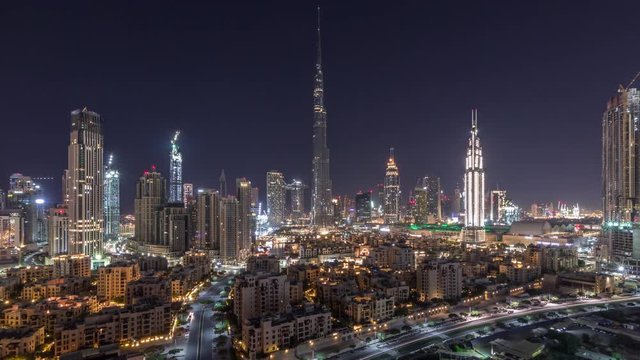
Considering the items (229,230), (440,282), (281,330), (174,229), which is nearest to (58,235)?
(174,229)

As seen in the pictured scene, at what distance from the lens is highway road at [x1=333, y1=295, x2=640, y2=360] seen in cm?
955

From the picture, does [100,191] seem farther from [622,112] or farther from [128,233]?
[622,112]

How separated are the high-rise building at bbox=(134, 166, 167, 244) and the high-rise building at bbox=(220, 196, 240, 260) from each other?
679 centimetres

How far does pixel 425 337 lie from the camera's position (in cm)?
1065

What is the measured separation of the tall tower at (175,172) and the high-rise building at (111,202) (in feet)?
15.8

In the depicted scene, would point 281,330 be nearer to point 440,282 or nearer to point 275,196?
point 440,282

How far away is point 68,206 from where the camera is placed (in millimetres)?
22156

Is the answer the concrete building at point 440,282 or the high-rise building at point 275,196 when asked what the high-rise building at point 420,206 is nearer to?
the high-rise building at point 275,196

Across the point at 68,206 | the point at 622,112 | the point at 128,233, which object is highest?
the point at 622,112

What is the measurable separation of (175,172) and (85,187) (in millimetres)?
19621

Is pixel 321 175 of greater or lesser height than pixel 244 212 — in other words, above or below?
above

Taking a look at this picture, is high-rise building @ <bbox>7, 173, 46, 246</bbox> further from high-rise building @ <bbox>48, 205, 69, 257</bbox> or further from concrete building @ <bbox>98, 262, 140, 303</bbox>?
concrete building @ <bbox>98, 262, 140, 303</bbox>

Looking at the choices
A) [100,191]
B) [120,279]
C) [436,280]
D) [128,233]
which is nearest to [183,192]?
[128,233]

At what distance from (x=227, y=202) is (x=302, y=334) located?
14.8 metres
